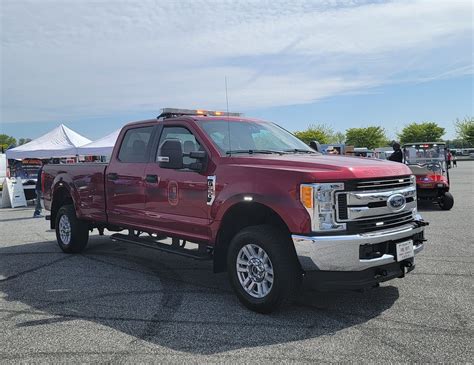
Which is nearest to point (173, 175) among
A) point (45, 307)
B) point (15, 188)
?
point (45, 307)

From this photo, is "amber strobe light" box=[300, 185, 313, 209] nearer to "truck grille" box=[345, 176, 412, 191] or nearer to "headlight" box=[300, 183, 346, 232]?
"headlight" box=[300, 183, 346, 232]

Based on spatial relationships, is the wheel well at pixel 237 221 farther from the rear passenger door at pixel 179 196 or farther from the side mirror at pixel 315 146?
the side mirror at pixel 315 146

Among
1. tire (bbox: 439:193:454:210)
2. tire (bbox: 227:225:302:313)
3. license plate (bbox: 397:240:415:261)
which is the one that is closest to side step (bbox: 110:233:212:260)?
tire (bbox: 227:225:302:313)

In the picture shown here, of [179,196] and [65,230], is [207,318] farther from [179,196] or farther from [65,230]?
[65,230]

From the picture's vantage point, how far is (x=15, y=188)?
17.3 meters

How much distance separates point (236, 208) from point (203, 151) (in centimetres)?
82

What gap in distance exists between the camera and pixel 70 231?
25.6ft

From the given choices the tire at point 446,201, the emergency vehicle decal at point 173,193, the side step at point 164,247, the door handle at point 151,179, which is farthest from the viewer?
the tire at point 446,201

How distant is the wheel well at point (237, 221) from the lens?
4.82 metres

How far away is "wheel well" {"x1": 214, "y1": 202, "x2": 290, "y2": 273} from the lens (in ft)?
15.8

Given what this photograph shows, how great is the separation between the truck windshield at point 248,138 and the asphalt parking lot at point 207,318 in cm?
168

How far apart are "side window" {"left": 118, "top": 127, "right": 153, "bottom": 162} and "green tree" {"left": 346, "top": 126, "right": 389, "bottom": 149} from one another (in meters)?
105

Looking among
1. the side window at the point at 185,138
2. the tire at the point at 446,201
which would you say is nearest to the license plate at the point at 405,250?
the side window at the point at 185,138

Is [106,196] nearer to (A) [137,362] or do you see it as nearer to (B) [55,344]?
(B) [55,344]
